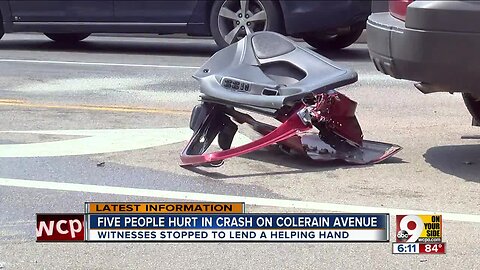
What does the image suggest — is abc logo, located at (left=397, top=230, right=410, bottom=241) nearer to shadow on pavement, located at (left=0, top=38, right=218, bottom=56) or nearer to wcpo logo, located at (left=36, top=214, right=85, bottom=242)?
wcpo logo, located at (left=36, top=214, right=85, bottom=242)

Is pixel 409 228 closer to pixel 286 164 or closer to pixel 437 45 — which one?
pixel 437 45

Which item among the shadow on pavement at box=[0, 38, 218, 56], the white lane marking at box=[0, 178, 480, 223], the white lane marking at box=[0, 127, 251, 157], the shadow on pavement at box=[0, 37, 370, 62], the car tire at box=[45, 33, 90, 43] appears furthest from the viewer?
the car tire at box=[45, 33, 90, 43]

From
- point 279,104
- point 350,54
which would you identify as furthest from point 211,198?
point 350,54

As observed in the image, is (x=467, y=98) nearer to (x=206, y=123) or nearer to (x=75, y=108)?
(x=206, y=123)

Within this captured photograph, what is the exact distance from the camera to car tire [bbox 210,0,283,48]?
10906mm

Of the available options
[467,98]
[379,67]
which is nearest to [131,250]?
[379,67]

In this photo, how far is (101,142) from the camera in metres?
6.64

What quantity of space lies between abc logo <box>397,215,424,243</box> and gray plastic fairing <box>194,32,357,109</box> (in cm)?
133

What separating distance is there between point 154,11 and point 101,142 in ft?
16.2

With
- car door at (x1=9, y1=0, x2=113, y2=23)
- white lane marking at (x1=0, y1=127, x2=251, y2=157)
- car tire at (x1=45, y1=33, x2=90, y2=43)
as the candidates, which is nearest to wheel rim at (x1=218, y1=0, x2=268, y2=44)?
car door at (x1=9, y1=0, x2=113, y2=23)

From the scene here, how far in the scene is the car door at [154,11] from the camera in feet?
36.8

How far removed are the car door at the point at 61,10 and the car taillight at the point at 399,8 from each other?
617 cm

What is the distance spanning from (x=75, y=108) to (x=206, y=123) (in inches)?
Answer: 86.5

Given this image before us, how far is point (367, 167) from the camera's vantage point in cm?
591
